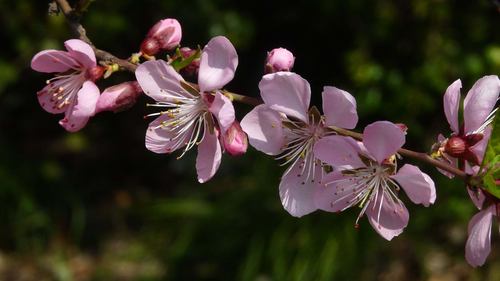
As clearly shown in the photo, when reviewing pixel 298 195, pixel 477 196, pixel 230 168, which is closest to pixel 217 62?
pixel 298 195

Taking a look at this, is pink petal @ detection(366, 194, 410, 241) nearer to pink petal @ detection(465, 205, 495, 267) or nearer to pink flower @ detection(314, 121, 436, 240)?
pink flower @ detection(314, 121, 436, 240)

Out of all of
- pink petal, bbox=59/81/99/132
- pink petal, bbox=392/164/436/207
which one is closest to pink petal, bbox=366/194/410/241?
pink petal, bbox=392/164/436/207

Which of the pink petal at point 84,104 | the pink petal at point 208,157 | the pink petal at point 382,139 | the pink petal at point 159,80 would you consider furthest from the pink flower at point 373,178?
the pink petal at point 84,104

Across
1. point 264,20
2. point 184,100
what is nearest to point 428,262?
point 264,20

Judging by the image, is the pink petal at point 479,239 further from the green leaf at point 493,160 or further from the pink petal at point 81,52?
the pink petal at point 81,52

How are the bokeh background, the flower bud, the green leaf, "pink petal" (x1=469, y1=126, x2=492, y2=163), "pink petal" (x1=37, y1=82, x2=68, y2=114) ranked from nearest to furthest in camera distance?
the green leaf, "pink petal" (x1=469, y1=126, x2=492, y2=163), the flower bud, "pink petal" (x1=37, y1=82, x2=68, y2=114), the bokeh background
